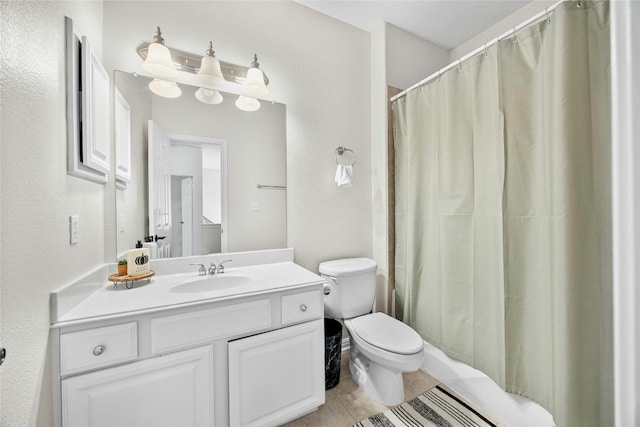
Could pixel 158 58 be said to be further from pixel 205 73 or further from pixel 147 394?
pixel 147 394

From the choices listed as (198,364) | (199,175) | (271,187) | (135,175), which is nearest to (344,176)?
(271,187)

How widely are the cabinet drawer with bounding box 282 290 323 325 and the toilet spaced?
1.01 feet

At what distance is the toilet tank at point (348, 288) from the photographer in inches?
68.2

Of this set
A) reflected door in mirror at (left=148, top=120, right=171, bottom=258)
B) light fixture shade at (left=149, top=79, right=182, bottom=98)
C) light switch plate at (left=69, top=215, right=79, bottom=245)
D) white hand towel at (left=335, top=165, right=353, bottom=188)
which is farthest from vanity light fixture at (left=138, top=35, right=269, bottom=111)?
light switch plate at (left=69, top=215, right=79, bottom=245)

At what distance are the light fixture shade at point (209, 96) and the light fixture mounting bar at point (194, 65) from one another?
112 mm

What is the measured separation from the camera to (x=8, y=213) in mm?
667

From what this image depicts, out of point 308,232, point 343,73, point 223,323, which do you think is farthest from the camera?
point 343,73

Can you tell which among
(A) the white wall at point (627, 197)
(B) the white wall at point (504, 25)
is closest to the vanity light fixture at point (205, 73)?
(A) the white wall at point (627, 197)

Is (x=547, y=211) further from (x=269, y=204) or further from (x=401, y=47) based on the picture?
(x=401, y=47)

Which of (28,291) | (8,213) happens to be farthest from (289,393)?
(8,213)

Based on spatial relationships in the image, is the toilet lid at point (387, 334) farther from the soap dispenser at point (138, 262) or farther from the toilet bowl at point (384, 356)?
the soap dispenser at point (138, 262)

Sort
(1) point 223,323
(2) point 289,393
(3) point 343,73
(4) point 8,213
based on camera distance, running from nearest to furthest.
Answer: (4) point 8,213 < (1) point 223,323 < (2) point 289,393 < (3) point 343,73

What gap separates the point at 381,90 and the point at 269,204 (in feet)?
4.20

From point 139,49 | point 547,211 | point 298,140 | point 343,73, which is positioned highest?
point 343,73
